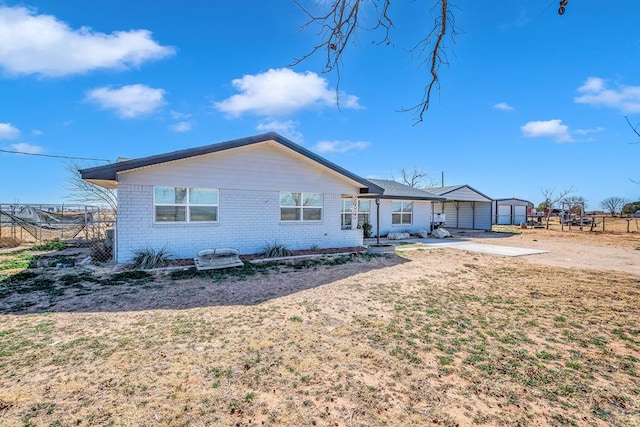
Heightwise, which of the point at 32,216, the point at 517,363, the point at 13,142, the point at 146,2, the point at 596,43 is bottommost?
the point at 517,363

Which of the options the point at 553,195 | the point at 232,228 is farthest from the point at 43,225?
the point at 553,195

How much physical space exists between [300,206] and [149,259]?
563 centimetres

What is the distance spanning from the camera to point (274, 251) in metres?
10.9

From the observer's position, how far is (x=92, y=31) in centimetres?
1050

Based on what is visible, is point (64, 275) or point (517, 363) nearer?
point (517, 363)

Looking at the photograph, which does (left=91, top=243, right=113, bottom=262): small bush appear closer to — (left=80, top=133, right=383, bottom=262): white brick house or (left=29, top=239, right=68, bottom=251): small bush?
(left=80, top=133, right=383, bottom=262): white brick house

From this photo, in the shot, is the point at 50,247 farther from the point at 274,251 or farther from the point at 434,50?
the point at 434,50

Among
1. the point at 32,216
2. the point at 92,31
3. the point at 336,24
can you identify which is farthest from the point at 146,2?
the point at 32,216

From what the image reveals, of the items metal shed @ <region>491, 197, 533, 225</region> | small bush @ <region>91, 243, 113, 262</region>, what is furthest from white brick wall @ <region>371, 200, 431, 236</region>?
metal shed @ <region>491, 197, 533, 225</region>

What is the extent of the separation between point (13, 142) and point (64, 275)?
1747 centimetres

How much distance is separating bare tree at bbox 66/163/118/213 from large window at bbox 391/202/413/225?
21528 millimetres

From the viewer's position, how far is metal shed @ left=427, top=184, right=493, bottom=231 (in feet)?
78.6

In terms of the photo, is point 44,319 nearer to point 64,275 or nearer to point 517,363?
point 64,275

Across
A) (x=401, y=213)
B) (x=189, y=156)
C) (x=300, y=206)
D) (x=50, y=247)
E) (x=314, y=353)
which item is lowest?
(x=314, y=353)
